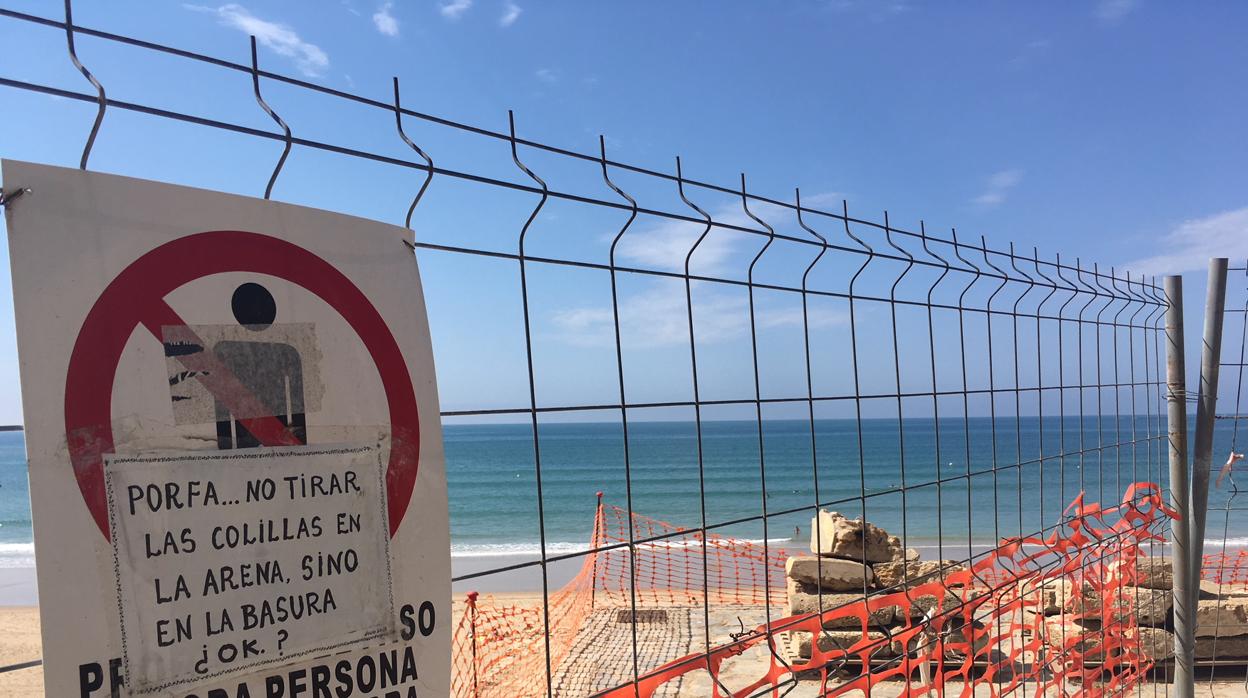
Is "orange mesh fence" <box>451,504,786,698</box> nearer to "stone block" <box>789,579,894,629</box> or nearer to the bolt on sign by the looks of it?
"stone block" <box>789,579,894,629</box>

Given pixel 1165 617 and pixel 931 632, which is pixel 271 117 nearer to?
pixel 931 632

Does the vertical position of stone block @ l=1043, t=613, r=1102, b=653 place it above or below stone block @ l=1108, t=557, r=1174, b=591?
below

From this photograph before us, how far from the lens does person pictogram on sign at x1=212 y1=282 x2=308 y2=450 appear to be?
145cm

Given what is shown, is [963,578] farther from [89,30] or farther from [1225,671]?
[1225,671]

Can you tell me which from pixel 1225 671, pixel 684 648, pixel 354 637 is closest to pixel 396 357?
pixel 354 637

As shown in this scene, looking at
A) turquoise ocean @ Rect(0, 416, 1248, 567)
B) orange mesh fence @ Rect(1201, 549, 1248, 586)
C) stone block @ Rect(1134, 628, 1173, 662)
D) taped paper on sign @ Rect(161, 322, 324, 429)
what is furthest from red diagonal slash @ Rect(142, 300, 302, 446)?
orange mesh fence @ Rect(1201, 549, 1248, 586)

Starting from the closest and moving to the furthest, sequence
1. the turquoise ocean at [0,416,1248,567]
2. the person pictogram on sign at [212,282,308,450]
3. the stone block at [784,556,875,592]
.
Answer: the person pictogram on sign at [212,282,308,450] < the stone block at [784,556,875,592] < the turquoise ocean at [0,416,1248,567]

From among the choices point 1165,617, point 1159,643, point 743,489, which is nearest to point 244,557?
point 1165,617

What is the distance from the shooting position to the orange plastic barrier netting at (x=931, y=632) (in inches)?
125

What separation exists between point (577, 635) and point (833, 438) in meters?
71.8

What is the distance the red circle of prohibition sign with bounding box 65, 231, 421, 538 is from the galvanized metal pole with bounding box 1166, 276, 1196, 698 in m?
5.02

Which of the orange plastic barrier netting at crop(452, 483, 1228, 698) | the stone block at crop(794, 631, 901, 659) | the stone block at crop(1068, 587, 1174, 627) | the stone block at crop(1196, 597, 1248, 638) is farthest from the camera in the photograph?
the stone block at crop(794, 631, 901, 659)

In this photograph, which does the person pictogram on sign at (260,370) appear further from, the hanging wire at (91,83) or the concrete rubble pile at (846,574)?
the concrete rubble pile at (846,574)

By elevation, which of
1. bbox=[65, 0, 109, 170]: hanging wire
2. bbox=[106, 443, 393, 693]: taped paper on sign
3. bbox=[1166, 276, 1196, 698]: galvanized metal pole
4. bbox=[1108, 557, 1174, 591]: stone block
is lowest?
bbox=[1108, 557, 1174, 591]: stone block
